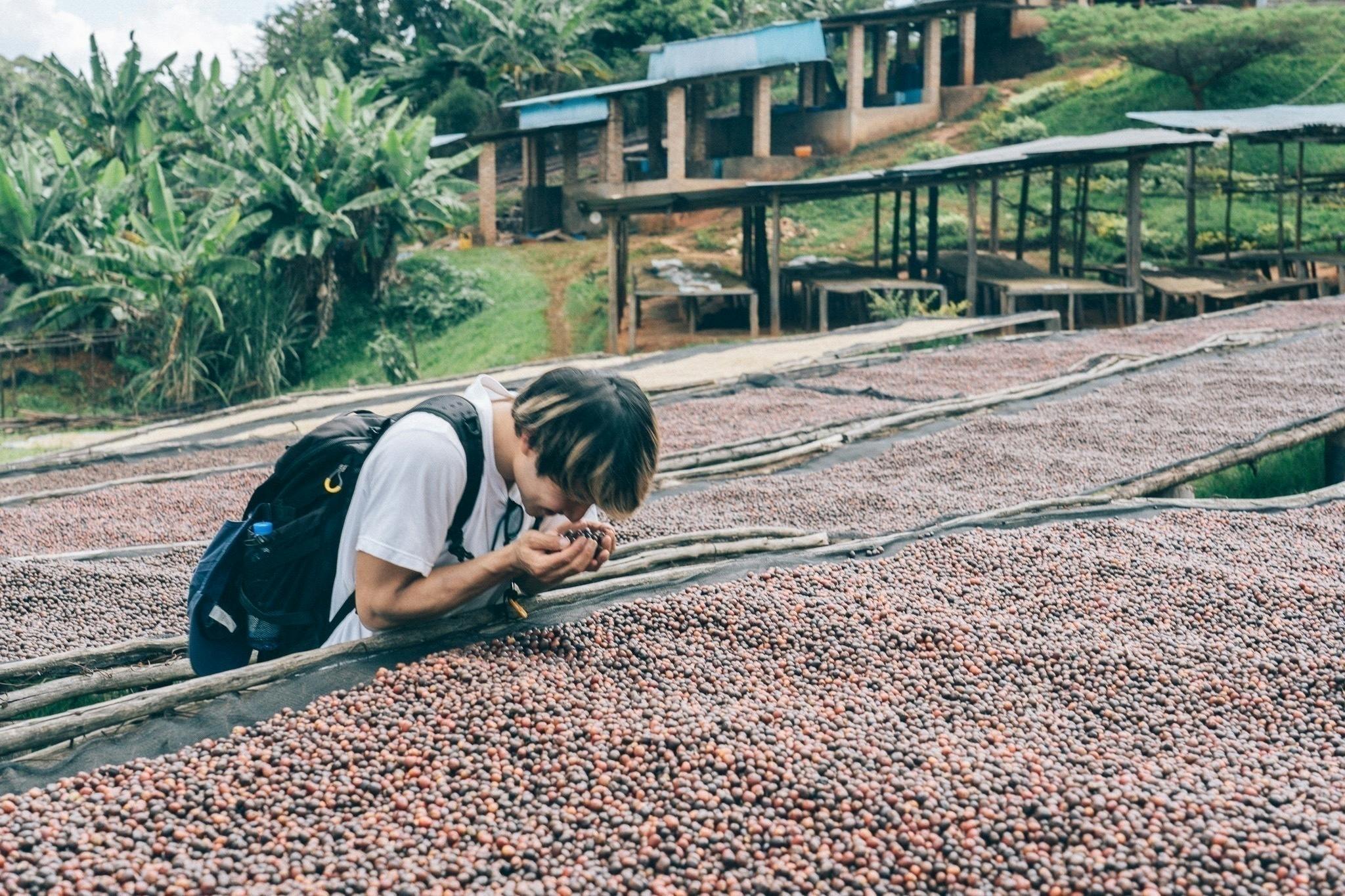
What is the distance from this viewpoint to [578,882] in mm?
1926

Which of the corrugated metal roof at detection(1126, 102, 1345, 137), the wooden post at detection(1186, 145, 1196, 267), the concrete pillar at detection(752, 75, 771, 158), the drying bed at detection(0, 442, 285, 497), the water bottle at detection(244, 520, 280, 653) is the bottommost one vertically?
the drying bed at detection(0, 442, 285, 497)

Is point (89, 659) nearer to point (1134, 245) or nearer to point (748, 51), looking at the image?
point (1134, 245)

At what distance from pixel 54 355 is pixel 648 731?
15250mm

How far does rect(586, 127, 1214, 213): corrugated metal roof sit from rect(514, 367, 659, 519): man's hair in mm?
11550

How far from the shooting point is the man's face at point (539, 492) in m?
2.29

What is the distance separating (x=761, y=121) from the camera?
22453 mm

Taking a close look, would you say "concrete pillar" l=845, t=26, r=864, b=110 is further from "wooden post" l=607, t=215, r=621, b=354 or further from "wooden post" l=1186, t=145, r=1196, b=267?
"wooden post" l=607, t=215, r=621, b=354

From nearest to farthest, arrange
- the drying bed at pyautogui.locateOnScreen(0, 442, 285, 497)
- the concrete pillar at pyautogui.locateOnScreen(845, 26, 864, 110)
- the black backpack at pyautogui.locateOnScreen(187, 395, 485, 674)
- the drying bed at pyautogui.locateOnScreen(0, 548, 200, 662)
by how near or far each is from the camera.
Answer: the black backpack at pyautogui.locateOnScreen(187, 395, 485, 674) → the drying bed at pyautogui.locateOnScreen(0, 548, 200, 662) → the drying bed at pyautogui.locateOnScreen(0, 442, 285, 497) → the concrete pillar at pyautogui.locateOnScreen(845, 26, 864, 110)

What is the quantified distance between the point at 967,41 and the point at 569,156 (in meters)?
8.74

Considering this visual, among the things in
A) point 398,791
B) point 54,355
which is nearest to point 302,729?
point 398,791

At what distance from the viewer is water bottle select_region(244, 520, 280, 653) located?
2.50 meters

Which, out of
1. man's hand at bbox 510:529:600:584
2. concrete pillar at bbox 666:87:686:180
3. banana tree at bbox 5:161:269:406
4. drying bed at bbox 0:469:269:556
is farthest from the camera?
concrete pillar at bbox 666:87:686:180

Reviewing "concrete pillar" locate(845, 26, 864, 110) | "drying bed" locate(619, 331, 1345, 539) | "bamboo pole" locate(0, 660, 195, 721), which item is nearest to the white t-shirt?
"bamboo pole" locate(0, 660, 195, 721)

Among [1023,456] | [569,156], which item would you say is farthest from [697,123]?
[1023,456]
